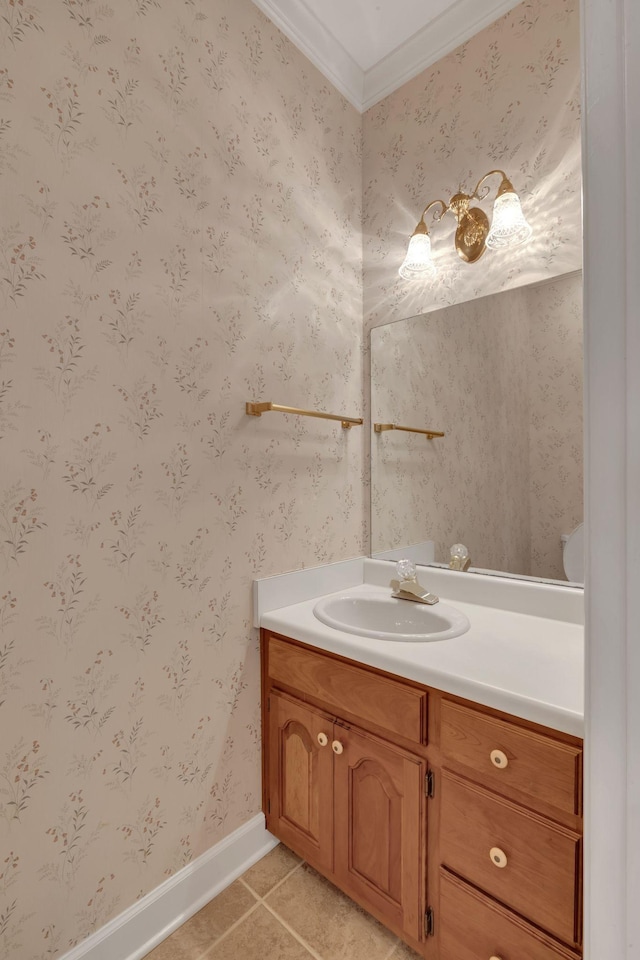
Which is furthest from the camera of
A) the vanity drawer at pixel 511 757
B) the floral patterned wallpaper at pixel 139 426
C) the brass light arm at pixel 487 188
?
the brass light arm at pixel 487 188

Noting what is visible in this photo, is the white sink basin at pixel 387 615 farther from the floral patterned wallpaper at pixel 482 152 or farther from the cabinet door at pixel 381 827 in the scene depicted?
the floral patterned wallpaper at pixel 482 152

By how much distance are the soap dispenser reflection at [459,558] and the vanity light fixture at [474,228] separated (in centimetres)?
99

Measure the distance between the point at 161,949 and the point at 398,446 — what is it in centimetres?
166

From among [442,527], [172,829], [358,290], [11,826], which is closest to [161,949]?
[172,829]

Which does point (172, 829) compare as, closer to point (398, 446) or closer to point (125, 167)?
point (398, 446)

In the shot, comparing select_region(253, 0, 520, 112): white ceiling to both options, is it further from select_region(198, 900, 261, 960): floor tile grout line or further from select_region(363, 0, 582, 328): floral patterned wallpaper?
select_region(198, 900, 261, 960): floor tile grout line

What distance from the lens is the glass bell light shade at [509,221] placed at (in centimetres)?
142

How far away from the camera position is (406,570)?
1.62 meters

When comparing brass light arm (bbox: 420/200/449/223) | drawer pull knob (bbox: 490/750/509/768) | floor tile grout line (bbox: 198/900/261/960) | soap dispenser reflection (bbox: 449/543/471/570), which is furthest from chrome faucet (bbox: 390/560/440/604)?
brass light arm (bbox: 420/200/449/223)

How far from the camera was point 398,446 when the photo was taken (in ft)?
6.00

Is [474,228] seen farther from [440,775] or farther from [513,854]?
[513,854]

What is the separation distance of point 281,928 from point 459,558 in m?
1.18

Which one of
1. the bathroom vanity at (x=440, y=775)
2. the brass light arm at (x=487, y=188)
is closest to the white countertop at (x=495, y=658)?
the bathroom vanity at (x=440, y=775)

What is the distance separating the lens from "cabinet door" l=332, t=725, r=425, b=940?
1.11m
